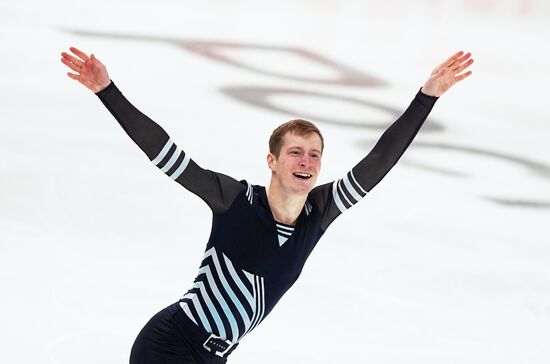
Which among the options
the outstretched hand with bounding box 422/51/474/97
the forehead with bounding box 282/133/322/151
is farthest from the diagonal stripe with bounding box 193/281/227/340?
the outstretched hand with bounding box 422/51/474/97

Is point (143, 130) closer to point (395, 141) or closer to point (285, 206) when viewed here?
point (285, 206)

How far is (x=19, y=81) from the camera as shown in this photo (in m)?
7.08

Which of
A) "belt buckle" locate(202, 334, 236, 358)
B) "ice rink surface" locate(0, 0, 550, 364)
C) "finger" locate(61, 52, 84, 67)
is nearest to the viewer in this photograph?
"finger" locate(61, 52, 84, 67)

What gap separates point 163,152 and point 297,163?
1.27 ft

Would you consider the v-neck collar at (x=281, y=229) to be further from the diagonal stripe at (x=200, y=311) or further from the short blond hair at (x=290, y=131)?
the diagonal stripe at (x=200, y=311)

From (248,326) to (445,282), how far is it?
82.3 inches

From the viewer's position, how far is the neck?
289cm

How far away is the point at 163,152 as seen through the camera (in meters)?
2.72

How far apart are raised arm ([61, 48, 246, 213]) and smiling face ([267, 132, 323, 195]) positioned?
0.19 metres

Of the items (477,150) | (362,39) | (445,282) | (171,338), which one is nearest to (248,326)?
(171,338)

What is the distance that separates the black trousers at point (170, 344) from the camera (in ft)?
8.91

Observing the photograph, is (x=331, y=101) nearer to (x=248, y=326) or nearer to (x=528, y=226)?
(x=528, y=226)

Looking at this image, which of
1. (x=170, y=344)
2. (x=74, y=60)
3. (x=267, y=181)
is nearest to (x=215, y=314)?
(x=170, y=344)

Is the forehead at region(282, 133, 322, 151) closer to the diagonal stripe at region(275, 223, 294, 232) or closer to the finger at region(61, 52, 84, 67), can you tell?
the diagonal stripe at region(275, 223, 294, 232)
